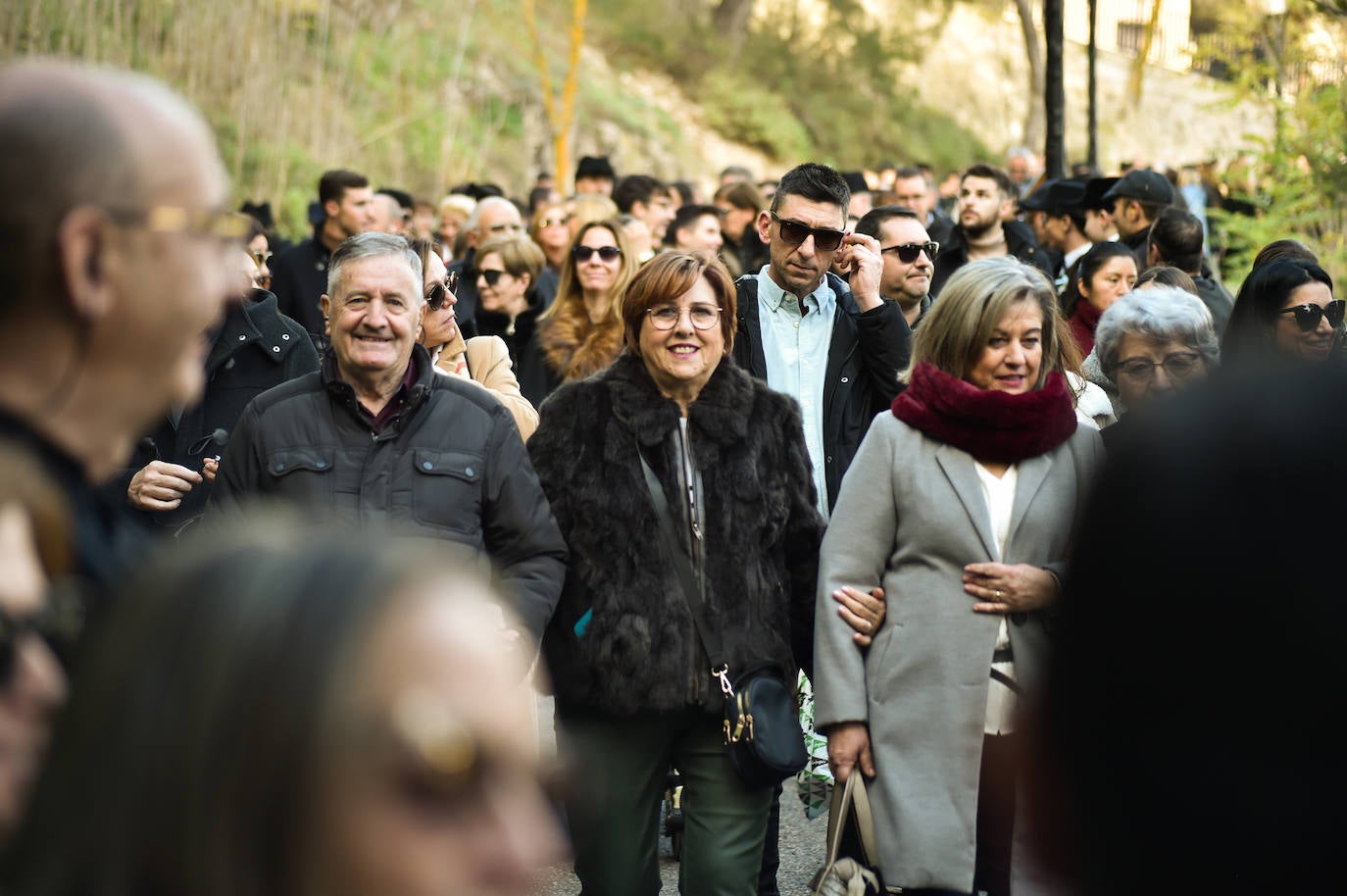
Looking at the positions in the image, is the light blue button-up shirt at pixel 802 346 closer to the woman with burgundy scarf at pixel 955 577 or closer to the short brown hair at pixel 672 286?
the short brown hair at pixel 672 286

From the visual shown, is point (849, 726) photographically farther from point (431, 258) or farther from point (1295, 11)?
point (1295, 11)

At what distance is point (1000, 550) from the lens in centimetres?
419

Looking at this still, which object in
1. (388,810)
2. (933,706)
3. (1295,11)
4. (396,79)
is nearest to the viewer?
(388,810)

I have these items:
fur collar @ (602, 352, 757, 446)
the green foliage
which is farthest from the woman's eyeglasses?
the green foliage

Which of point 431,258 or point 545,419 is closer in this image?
point 545,419

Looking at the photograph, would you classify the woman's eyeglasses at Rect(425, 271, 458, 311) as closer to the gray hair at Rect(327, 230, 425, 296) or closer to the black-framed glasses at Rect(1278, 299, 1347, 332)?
the gray hair at Rect(327, 230, 425, 296)

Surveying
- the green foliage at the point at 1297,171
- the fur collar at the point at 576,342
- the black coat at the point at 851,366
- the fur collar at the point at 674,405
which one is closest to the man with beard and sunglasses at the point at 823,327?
the black coat at the point at 851,366

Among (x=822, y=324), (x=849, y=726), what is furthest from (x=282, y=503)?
(x=822, y=324)

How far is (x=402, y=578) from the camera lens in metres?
1.19

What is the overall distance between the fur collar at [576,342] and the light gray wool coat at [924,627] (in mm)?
2672

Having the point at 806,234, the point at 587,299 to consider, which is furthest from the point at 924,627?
the point at 587,299

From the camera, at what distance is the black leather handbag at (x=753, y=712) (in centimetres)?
423

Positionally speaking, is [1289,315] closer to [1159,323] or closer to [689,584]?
[1159,323]

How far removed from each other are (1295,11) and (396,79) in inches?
451
